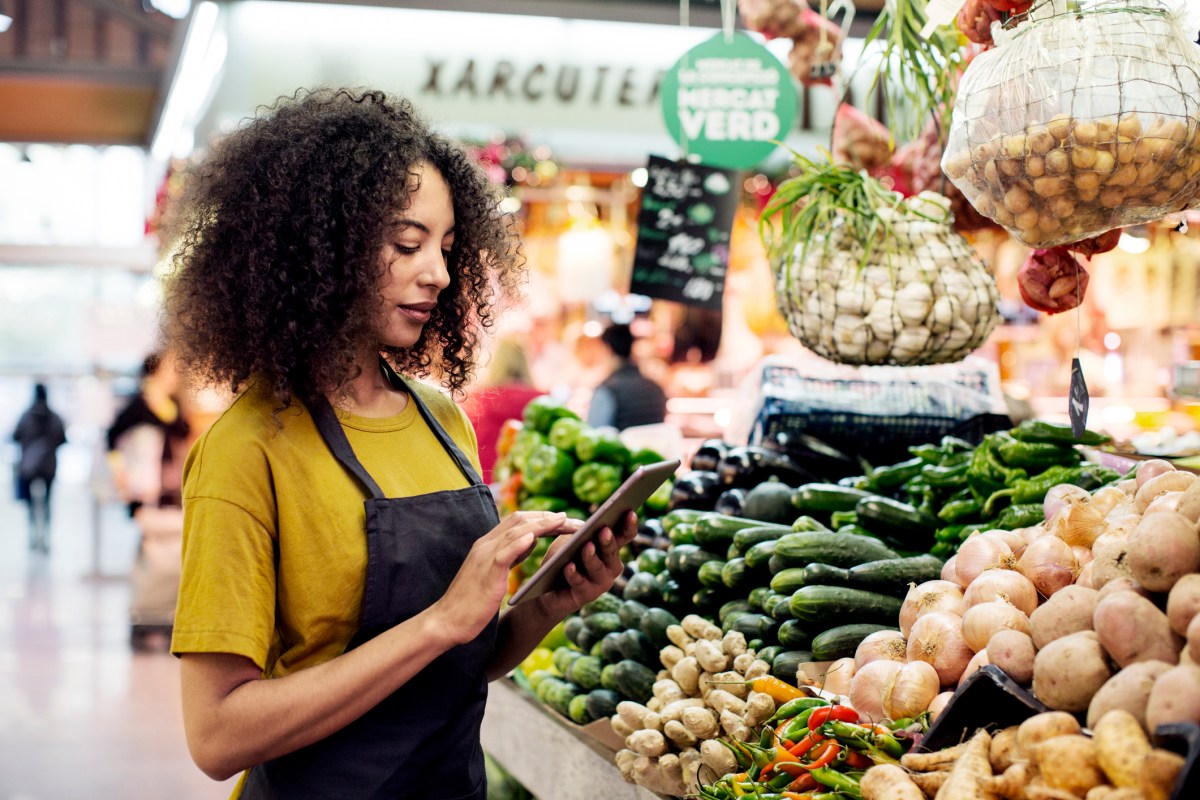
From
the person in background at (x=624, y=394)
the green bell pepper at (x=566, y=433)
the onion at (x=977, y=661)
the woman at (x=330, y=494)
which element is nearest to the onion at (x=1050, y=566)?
the onion at (x=977, y=661)

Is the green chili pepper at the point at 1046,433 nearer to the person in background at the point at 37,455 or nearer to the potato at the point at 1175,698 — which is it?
the potato at the point at 1175,698

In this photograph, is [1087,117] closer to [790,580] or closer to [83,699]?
[790,580]

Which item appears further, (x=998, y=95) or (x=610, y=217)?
(x=610, y=217)

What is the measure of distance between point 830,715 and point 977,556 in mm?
479

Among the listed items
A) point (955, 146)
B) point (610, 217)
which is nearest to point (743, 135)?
point (955, 146)

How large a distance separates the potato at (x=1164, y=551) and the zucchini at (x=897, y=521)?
1430mm

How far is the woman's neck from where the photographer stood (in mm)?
1956

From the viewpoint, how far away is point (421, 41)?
7.85 metres

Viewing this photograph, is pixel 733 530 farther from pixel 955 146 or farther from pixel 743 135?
pixel 743 135

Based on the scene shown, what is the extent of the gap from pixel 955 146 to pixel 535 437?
272 cm

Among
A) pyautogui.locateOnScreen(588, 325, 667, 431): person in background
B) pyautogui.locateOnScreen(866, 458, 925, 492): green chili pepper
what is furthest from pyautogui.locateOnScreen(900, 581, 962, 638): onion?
pyautogui.locateOnScreen(588, 325, 667, 431): person in background

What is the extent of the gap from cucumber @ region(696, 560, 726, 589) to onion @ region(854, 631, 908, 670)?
0.75 meters

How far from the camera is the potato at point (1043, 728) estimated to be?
54.7 inches

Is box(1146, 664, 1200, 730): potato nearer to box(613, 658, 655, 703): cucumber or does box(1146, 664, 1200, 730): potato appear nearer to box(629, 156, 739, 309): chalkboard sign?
box(613, 658, 655, 703): cucumber
